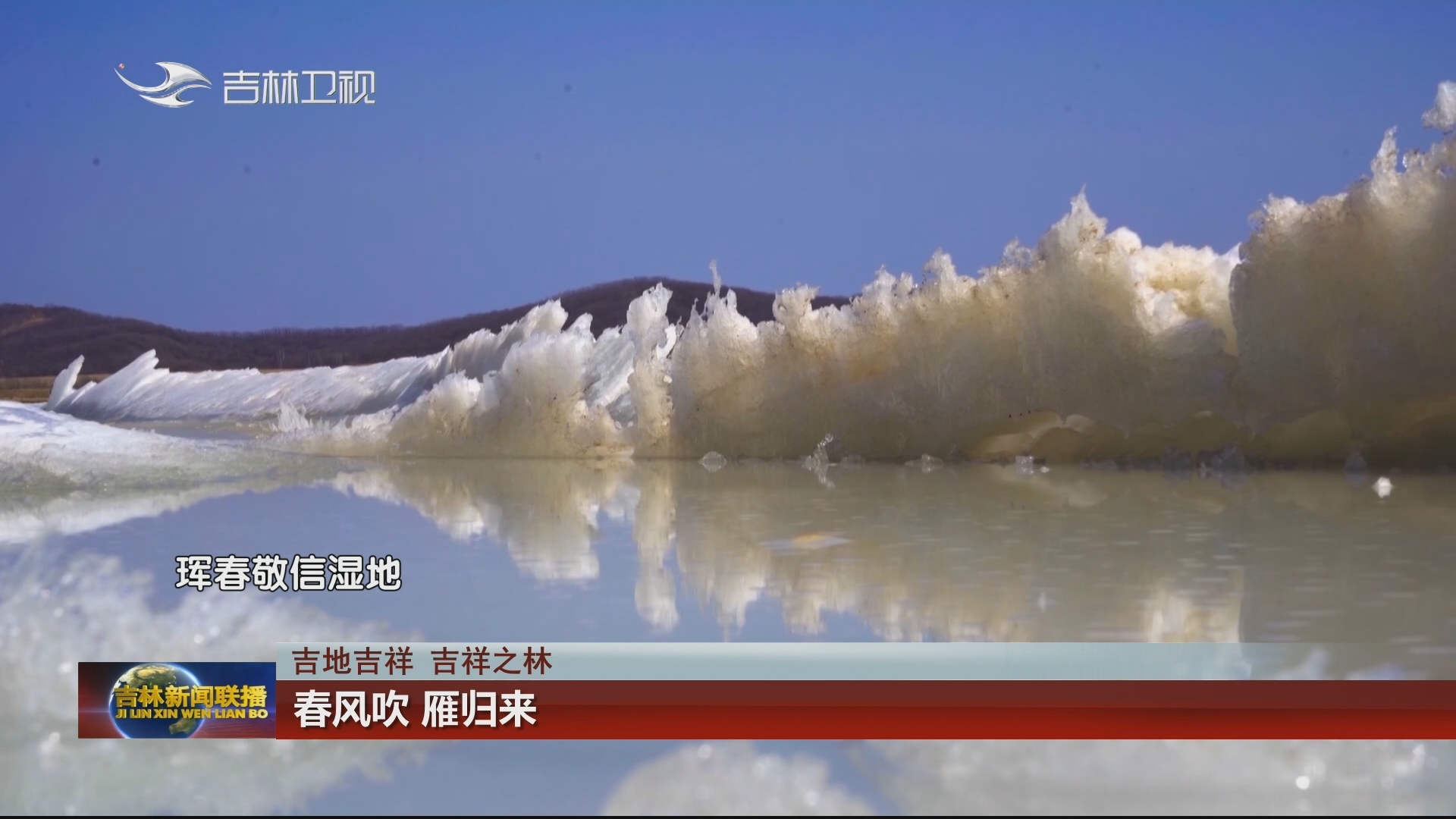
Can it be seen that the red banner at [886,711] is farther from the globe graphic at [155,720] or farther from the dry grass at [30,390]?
the dry grass at [30,390]

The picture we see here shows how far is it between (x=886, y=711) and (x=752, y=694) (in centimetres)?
18

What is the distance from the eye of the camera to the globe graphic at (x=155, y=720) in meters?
1.81

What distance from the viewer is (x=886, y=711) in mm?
1697

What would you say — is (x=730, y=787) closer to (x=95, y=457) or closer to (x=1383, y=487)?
(x=1383, y=487)

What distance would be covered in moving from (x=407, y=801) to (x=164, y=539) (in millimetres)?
2147

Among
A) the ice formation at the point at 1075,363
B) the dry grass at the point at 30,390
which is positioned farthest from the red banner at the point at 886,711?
the dry grass at the point at 30,390

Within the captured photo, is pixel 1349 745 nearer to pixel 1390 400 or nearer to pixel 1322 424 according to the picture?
pixel 1390 400

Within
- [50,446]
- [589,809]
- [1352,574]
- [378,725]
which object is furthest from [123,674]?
[50,446]

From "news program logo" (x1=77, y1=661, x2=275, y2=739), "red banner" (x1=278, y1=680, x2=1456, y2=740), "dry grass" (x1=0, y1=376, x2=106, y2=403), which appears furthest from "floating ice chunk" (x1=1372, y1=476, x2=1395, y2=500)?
"dry grass" (x1=0, y1=376, x2=106, y2=403)

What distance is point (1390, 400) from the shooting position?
4.91 m

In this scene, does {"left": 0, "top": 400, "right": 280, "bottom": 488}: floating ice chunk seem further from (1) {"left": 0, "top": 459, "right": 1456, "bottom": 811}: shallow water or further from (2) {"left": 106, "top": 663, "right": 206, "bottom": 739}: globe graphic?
(2) {"left": 106, "top": 663, "right": 206, "bottom": 739}: globe graphic

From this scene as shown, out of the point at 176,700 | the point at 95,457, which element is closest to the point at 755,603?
the point at 176,700

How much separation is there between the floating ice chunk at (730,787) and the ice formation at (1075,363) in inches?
161

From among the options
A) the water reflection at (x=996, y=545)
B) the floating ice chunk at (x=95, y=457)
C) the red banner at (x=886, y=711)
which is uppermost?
the floating ice chunk at (x=95, y=457)
